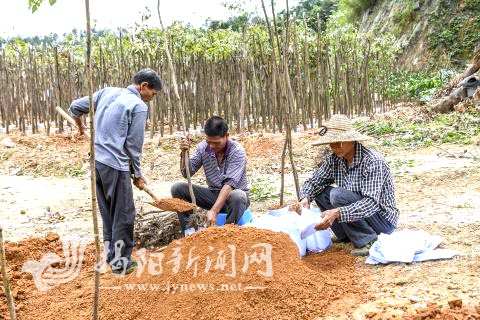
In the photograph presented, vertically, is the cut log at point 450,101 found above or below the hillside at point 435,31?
below

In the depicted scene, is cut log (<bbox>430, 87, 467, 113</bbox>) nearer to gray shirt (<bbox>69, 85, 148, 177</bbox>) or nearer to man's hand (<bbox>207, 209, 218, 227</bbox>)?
man's hand (<bbox>207, 209, 218, 227</bbox>)

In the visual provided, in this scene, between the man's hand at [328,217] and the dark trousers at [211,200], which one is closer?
the man's hand at [328,217]

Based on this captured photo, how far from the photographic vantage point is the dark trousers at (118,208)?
10.9 feet

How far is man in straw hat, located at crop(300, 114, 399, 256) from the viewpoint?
Result: 312 cm

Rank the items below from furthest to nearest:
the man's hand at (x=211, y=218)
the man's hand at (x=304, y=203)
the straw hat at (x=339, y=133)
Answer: the man's hand at (x=211, y=218) < the man's hand at (x=304, y=203) < the straw hat at (x=339, y=133)

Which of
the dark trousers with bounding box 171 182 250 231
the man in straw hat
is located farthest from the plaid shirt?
the dark trousers with bounding box 171 182 250 231

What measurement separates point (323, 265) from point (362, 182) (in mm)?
553

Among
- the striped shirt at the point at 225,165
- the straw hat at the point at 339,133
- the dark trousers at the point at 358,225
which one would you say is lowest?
the dark trousers at the point at 358,225

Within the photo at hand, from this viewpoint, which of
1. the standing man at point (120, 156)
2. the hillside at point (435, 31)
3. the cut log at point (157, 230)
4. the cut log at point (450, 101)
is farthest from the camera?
the hillside at point (435, 31)

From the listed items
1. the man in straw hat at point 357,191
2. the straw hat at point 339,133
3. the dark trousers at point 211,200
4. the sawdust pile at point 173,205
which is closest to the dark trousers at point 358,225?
the man in straw hat at point 357,191

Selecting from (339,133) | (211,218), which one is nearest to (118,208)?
(211,218)

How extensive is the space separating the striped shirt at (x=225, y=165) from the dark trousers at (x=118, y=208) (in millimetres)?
624

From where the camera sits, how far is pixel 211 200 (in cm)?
402

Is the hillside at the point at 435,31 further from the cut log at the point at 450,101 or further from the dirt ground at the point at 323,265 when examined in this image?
the dirt ground at the point at 323,265
